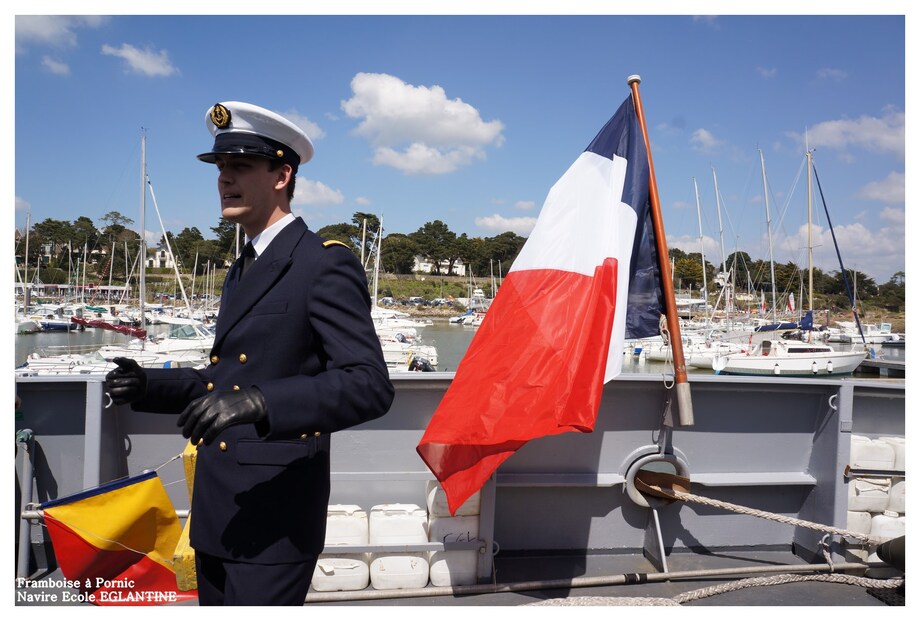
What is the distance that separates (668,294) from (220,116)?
262 cm

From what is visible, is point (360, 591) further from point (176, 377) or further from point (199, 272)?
point (199, 272)

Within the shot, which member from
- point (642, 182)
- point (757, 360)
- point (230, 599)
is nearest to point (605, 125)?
point (642, 182)

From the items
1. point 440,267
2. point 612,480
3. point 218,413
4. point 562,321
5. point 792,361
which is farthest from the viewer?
point 440,267

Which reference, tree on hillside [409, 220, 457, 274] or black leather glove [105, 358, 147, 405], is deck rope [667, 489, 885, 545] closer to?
black leather glove [105, 358, 147, 405]

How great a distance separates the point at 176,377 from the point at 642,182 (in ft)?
8.54

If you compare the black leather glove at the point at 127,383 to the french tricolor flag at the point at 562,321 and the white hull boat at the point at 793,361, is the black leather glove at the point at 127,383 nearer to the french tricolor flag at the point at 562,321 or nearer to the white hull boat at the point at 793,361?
the french tricolor flag at the point at 562,321

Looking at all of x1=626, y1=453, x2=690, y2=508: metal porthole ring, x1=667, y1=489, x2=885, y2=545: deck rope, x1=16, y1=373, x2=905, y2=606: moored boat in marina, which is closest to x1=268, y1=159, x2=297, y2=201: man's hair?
x1=16, y1=373, x2=905, y2=606: moored boat in marina

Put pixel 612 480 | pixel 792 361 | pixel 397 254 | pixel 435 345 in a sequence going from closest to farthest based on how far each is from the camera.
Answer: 1. pixel 612 480
2. pixel 792 361
3. pixel 435 345
4. pixel 397 254

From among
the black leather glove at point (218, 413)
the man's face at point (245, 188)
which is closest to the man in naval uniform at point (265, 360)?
the man's face at point (245, 188)

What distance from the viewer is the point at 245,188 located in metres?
1.82

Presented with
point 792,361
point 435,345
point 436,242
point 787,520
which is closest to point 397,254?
point 436,242

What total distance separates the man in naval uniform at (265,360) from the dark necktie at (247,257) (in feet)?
0.04

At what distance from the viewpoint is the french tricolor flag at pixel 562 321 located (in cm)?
272

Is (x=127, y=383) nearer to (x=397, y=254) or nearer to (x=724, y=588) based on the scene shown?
(x=724, y=588)
